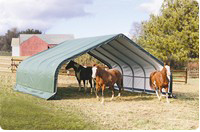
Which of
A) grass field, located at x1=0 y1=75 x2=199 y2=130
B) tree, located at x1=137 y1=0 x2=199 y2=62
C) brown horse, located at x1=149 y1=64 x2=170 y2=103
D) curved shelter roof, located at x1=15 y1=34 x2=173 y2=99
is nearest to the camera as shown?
grass field, located at x1=0 y1=75 x2=199 y2=130

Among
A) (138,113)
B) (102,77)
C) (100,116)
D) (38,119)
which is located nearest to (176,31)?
(102,77)

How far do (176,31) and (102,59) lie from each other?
15.9m

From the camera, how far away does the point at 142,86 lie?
577 inches

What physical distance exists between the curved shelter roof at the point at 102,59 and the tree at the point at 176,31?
15511mm

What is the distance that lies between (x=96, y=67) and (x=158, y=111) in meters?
3.02

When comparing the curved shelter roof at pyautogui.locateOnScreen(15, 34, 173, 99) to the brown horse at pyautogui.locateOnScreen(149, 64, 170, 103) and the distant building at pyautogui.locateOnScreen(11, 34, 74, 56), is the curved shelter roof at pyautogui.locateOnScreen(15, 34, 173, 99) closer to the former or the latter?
the brown horse at pyautogui.locateOnScreen(149, 64, 170, 103)

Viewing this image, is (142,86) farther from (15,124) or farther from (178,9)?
(178,9)

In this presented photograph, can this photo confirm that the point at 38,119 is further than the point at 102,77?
No

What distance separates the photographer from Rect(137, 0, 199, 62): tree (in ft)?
97.0

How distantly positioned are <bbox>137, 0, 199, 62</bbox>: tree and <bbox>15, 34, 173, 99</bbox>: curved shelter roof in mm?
15511

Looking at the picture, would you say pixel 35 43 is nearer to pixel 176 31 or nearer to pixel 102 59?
pixel 176 31

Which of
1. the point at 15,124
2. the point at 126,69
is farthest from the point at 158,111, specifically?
the point at 126,69

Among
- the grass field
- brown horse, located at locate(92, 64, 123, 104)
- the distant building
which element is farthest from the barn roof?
the grass field

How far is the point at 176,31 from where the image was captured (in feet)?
98.2
